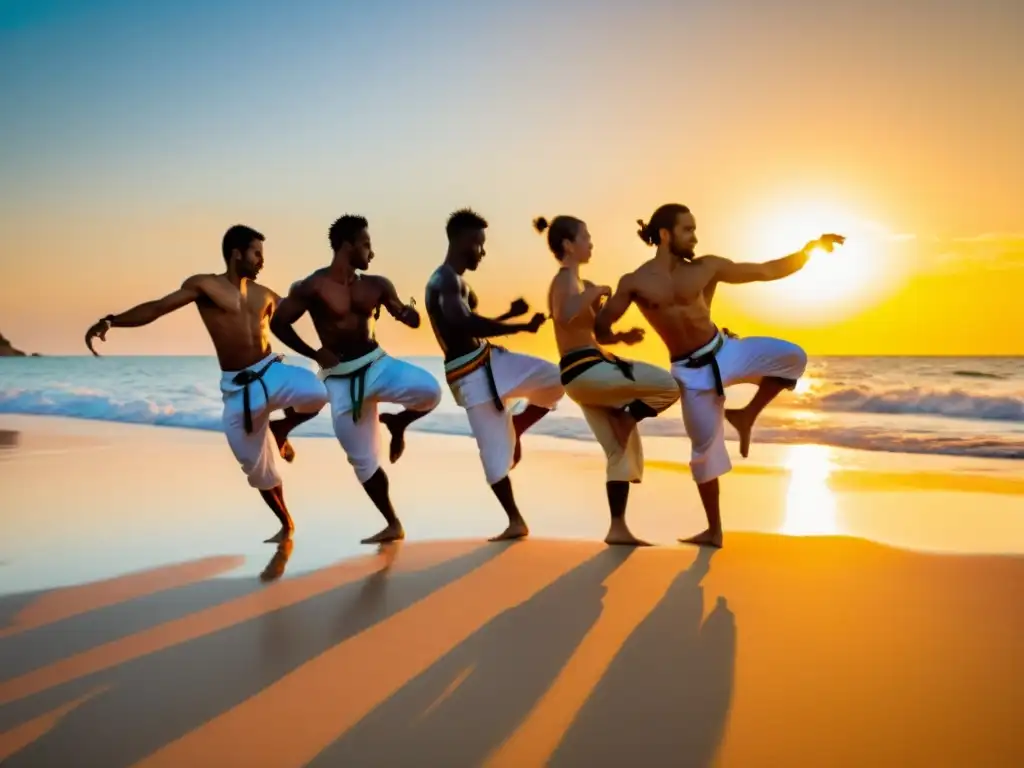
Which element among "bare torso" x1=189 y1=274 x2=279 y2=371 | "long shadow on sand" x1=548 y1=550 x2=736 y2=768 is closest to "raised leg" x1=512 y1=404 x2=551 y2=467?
"bare torso" x1=189 y1=274 x2=279 y2=371

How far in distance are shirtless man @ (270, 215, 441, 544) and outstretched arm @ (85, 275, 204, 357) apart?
567 millimetres

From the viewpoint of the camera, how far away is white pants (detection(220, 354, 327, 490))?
21.6 feet

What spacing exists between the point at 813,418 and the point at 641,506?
37.7ft

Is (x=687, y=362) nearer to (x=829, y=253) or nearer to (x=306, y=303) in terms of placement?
(x=829, y=253)

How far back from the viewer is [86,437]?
49.9ft

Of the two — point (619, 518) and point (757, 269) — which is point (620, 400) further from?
point (757, 269)

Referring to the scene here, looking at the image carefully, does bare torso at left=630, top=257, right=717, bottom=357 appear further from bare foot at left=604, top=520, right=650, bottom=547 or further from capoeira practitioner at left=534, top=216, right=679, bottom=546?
bare foot at left=604, top=520, right=650, bottom=547

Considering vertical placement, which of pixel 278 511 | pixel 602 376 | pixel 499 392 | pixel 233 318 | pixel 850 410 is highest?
pixel 233 318

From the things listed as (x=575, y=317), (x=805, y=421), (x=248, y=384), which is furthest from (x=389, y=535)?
(x=805, y=421)

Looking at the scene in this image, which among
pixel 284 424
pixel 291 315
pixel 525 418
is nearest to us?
pixel 291 315

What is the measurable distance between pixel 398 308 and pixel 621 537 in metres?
2.15

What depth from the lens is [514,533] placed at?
21.9 feet

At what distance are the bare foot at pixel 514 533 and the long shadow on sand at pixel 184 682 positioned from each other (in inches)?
54.9

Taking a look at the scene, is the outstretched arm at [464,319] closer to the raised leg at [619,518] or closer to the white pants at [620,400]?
the white pants at [620,400]
